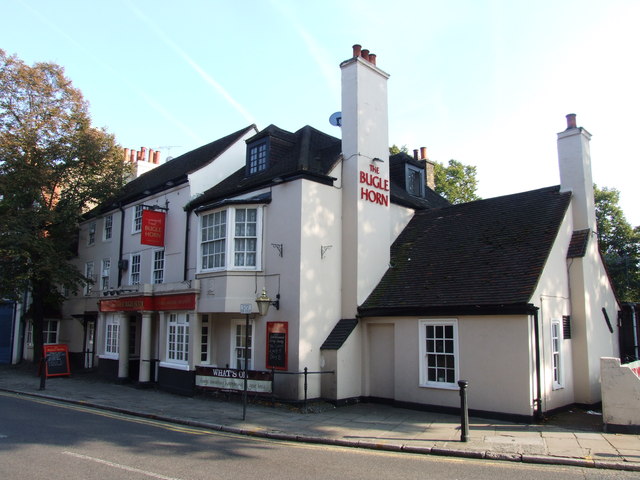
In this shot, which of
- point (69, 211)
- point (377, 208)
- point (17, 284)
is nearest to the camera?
point (377, 208)

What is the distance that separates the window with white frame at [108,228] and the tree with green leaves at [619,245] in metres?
28.2

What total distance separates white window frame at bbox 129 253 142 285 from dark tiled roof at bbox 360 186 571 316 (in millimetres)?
11368

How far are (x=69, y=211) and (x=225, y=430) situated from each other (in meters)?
17.0

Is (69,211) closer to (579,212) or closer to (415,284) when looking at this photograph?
(415,284)

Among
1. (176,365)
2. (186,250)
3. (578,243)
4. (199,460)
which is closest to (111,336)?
(176,365)

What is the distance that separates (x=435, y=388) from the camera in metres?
13.1

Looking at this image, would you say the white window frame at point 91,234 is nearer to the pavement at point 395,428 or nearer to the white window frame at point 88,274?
the white window frame at point 88,274

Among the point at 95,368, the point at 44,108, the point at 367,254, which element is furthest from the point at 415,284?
the point at 44,108

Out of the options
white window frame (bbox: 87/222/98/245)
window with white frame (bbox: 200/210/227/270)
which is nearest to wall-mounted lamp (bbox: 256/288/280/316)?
window with white frame (bbox: 200/210/227/270)

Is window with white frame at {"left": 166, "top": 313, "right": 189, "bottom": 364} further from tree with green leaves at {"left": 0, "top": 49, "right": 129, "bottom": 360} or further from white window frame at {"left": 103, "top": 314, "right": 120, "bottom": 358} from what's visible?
tree with green leaves at {"left": 0, "top": 49, "right": 129, "bottom": 360}

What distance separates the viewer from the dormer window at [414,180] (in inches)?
812

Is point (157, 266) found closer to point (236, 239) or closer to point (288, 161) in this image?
point (236, 239)

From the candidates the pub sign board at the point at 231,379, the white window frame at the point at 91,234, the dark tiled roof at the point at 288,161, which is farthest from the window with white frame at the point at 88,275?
the pub sign board at the point at 231,379

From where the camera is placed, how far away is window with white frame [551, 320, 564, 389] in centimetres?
1306
